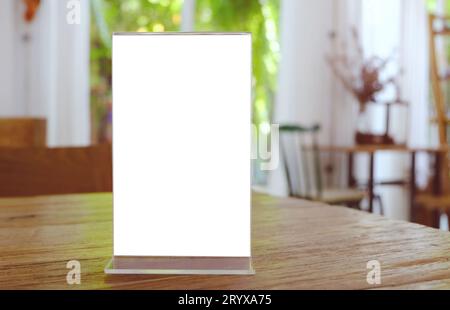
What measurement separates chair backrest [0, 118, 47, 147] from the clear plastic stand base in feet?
7.96

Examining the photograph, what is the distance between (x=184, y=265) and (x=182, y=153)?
0.30 ft

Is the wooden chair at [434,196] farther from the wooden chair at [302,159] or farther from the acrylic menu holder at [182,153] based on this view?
the acrylic menu holder at [182,153]

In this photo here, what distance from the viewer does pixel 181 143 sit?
47 centimetres

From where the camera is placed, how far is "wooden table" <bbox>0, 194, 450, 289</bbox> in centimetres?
45

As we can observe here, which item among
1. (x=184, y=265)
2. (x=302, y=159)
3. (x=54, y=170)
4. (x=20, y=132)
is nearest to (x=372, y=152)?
(x=302, y=159)

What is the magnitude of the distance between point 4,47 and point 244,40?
349 centimetres

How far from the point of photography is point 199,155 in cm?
47

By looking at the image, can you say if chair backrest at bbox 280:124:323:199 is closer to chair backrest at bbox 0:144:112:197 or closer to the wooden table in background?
the wooden table in background

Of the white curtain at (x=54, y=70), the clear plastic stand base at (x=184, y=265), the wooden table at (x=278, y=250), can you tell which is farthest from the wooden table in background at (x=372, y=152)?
the clear plastic stand base at (x=184, y=265)

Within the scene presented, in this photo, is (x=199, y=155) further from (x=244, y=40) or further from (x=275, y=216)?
(x=275, y=216)

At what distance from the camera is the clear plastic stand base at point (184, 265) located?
1.56 feet

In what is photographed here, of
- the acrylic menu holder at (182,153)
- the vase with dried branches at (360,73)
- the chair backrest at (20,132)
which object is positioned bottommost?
the chair backrest at (20,132)

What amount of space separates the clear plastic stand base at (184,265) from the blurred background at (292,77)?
2842mm
